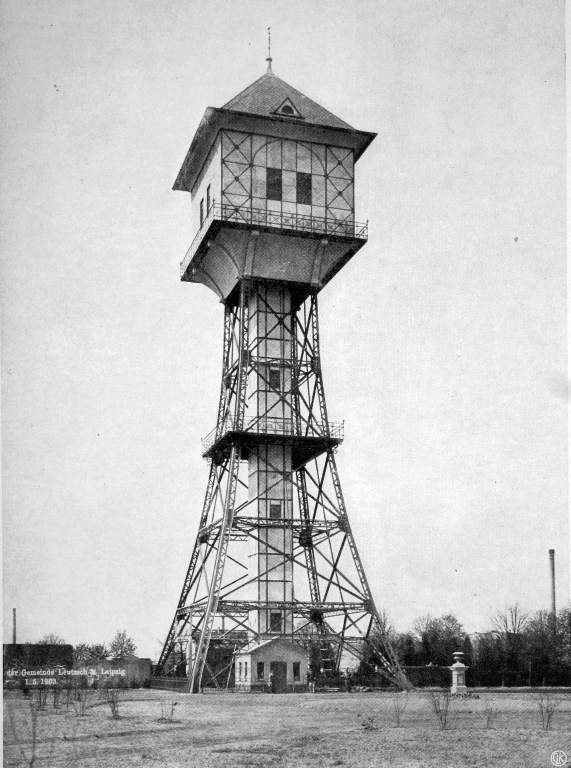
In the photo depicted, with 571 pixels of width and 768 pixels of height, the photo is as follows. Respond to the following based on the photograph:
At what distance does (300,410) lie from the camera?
4378 centimetres

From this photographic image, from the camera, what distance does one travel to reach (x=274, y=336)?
44.1m

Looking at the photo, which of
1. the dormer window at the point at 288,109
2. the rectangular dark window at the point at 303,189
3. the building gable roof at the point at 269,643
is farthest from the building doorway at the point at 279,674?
the dormer window at the point at 288,109

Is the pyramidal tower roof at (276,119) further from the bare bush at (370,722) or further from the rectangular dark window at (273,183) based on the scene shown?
the bare bush at (370,722)

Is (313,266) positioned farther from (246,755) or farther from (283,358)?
(246,755)

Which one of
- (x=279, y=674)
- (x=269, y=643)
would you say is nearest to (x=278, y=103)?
(x=269, y=643)

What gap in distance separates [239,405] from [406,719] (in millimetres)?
19549

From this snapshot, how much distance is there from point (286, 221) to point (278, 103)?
520cm

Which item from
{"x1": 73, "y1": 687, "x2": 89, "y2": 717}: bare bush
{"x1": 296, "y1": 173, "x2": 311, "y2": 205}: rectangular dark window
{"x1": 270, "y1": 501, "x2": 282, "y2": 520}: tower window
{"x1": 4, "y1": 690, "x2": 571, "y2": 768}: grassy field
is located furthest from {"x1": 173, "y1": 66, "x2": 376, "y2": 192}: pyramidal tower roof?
{"x1": 4, "y1": 690, "x2": 571, "y2": 768}: grassy field

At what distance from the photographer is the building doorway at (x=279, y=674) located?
3812 centimetres

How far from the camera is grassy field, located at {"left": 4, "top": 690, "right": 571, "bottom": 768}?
62.3 ft

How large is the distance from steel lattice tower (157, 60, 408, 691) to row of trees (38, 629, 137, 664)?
452cm

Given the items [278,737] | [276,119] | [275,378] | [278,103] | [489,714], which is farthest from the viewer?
[275,378]

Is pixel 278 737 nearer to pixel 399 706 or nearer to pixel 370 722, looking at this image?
pixel 370 722

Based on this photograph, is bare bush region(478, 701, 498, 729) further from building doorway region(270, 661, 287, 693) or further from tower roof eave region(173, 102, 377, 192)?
tower roof eave region(173, 102, 377, 192)
